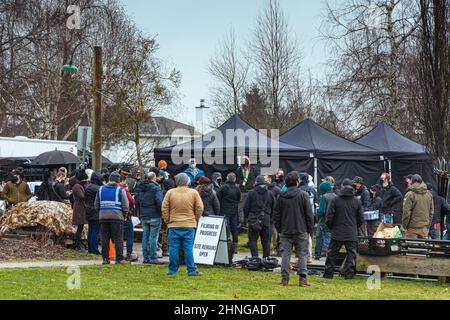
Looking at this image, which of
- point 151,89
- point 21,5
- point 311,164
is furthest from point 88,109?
point 311,164

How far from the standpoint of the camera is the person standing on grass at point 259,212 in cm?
1766

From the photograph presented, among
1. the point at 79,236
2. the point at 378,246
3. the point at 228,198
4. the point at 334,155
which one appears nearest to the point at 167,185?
the point at 228,198

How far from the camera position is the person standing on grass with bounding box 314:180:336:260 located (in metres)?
17.8

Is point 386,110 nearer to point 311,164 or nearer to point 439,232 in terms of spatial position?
point 311,164

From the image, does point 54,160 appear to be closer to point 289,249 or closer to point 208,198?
point 208,198

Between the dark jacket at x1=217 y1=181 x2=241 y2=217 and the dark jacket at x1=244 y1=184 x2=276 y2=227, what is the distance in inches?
35.1

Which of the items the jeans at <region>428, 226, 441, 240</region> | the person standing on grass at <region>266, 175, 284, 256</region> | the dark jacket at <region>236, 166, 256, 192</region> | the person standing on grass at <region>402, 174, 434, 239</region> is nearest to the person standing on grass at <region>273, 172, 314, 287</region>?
the person standing on grass at <region>402, 174, 434, 239</region>

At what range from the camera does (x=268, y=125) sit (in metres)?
47.6

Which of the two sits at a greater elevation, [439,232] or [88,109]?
[88,109]

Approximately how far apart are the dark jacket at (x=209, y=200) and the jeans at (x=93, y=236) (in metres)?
2.49

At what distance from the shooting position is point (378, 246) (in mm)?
15570

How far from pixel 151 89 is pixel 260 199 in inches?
626

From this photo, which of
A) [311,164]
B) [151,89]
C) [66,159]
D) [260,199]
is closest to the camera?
[260,199]

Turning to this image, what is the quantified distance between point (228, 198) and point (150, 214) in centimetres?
240
